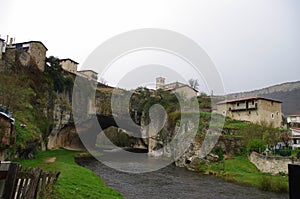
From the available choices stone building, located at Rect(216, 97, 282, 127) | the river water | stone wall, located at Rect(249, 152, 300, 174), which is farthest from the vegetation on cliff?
stone building, located at Rect(216, 97, 282, 127)

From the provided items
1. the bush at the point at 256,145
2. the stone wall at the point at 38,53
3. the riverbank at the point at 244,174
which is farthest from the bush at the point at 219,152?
the stone wall at the point at 38,53

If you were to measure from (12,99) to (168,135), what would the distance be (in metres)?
25.0

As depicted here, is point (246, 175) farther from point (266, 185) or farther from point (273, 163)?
point (266, 185)

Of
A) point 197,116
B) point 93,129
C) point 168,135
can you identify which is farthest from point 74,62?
point 197,116

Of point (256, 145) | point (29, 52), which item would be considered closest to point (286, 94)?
point (256, 145)

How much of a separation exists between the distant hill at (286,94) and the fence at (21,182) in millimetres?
76065

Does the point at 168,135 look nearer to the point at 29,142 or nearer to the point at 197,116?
the point at 197,116

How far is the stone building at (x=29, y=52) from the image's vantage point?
32812 millimetres

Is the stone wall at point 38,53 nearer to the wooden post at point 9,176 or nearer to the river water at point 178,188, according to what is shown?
the river water at point 178,188

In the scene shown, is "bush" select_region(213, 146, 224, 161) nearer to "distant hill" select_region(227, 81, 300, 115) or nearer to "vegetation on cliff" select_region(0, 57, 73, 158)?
"vegetation on cliff" select_region(0, 57, 73, 158)

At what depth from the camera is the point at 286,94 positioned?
91.9 metres

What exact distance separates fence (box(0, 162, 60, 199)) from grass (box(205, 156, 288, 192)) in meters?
16.3

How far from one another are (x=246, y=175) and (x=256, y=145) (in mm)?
5187

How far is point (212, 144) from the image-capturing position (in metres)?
30.6
